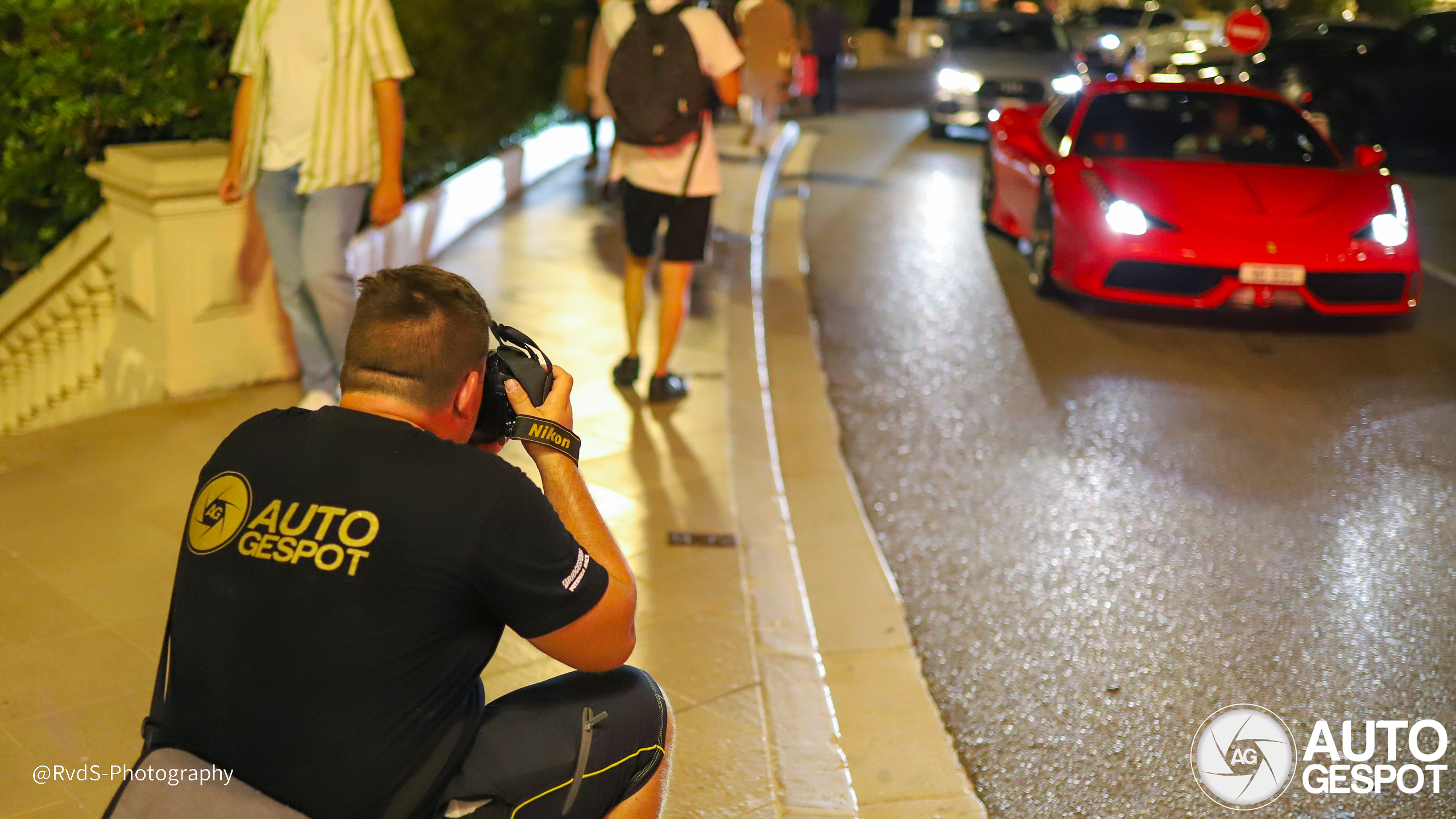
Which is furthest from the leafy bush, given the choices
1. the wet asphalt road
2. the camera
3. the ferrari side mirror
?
the ferrari side mirror

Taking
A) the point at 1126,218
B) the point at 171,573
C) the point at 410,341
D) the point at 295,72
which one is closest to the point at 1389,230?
the point at 1126,218

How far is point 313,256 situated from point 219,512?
3.42 metres

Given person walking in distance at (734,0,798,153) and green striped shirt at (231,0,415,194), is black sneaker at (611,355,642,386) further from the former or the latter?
person walking in distance at (734,0,798,153)

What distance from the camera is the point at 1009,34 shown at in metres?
18.8

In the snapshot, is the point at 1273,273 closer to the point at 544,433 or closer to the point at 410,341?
the point at 544,433

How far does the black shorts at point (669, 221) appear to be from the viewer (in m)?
6.19

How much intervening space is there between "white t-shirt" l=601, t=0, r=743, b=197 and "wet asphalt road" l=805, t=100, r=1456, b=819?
1.39 metres

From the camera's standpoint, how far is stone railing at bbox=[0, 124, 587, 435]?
18.7 feet

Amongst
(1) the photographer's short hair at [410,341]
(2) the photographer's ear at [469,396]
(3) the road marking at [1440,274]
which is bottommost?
(3) the road marking at [1440,274]

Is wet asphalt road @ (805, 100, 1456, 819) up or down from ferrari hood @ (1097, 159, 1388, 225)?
down

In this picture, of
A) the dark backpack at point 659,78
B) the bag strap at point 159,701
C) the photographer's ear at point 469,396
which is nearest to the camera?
the bag strap at point 159,701

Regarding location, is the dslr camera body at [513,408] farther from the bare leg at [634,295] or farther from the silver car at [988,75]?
the silver car at [988,75]

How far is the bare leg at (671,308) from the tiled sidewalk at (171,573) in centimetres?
25

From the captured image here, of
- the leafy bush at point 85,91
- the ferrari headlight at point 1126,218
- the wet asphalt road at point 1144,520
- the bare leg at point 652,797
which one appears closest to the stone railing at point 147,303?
the leafy bush at point 85,91
